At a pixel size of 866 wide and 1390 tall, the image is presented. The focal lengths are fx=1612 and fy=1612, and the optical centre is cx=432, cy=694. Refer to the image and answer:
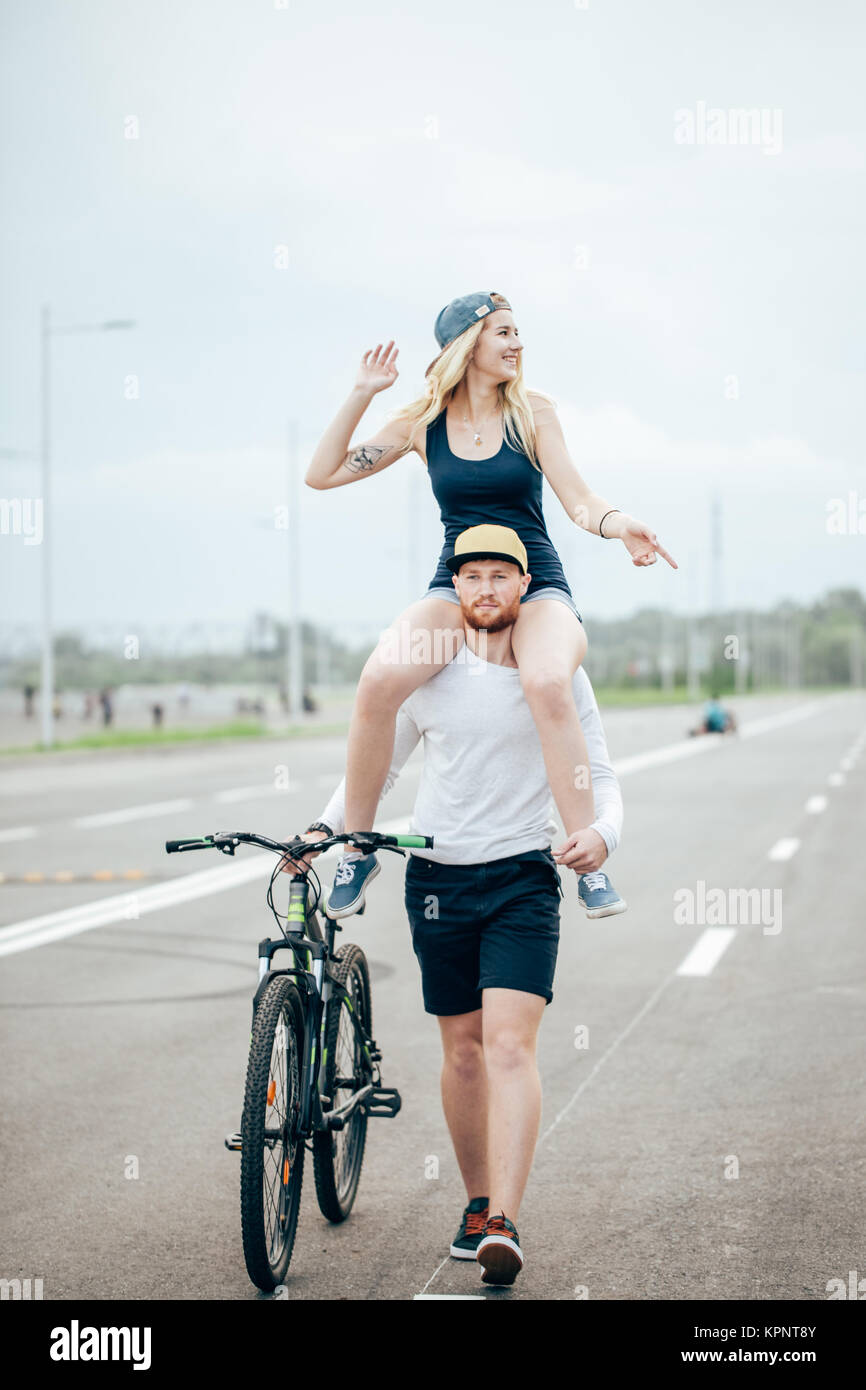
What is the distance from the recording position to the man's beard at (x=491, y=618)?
429cm

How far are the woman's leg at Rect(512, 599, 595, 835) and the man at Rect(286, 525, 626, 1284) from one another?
0.07 meters

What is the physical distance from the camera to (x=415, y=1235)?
4664mm

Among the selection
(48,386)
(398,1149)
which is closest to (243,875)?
(398,1149)

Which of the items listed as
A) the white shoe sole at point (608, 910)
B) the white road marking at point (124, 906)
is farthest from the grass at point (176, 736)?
the white shoe sole at point (608, 910)

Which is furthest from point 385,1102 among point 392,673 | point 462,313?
point 462,313

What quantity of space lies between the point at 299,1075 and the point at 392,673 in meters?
1.14

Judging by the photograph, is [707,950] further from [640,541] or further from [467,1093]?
[640,541]

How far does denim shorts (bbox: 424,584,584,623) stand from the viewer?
14.7 ft

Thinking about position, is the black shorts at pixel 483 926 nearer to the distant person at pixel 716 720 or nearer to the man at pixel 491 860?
the man at pixel 491 860

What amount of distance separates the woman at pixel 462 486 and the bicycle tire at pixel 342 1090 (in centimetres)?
43

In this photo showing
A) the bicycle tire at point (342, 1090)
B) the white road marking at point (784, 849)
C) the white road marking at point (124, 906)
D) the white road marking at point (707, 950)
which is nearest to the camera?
the bicycle tire at point (342, 1090)
